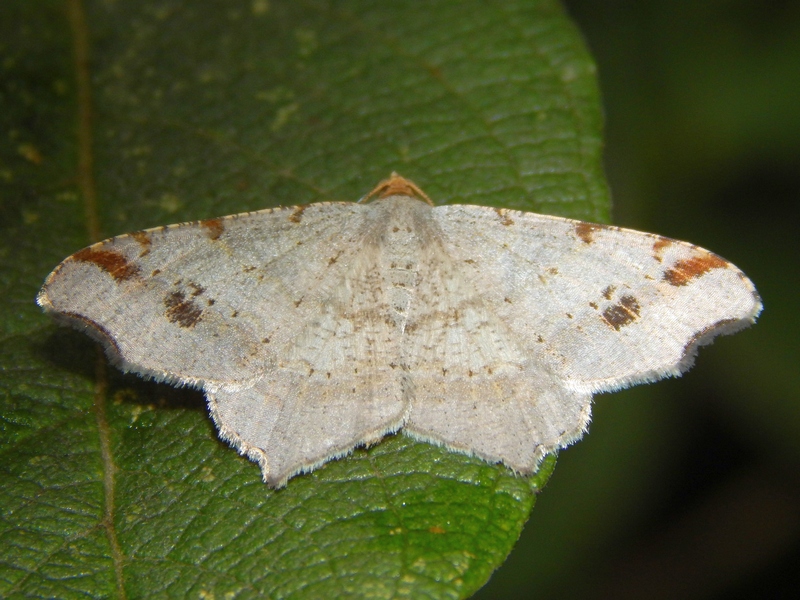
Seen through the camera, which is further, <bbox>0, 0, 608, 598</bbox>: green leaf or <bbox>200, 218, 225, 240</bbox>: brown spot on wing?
<bbox>200, 218, 225, 240</bbox>: brown spot on wing

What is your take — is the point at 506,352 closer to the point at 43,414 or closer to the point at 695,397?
the point at 43,414

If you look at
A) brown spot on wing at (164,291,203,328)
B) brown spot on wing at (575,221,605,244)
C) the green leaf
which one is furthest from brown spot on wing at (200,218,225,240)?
brown spot on wing at (575,221,605,244)

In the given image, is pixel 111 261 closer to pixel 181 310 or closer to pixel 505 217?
pixel 181 310

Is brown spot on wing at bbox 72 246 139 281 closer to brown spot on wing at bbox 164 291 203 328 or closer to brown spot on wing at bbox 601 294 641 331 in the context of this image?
brown spot on wing at bbox 164 291 203 328

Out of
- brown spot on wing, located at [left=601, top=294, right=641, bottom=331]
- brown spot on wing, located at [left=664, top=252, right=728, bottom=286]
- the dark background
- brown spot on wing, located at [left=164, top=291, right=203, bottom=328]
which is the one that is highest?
brown spot on wing, located at [left=164, top=291, right=203, bottom=328]

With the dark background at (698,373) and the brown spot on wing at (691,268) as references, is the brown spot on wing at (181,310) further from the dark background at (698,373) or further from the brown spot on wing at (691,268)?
the dark background at (698,373)

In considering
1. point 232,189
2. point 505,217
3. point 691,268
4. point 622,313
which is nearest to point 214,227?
point 232,189
